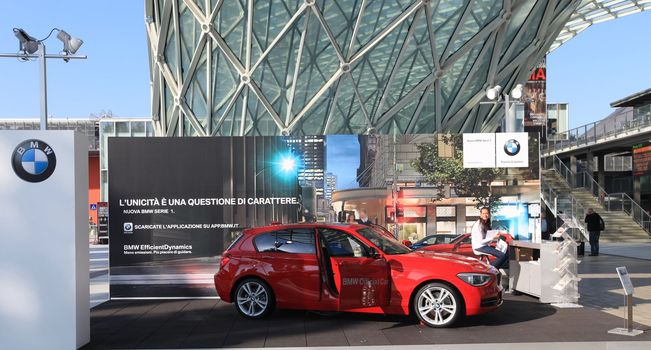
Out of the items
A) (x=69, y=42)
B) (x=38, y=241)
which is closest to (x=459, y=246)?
(x=38, y=241)

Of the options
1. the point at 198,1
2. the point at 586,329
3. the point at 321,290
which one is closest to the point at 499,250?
the point at 586,329

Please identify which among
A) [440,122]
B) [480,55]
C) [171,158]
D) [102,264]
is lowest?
[102,264]

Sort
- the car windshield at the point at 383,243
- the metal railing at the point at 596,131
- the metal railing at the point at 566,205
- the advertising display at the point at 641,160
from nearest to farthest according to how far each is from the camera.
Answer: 1. the car windshield at the point at 383,243
2. the metal railing at the point at 566,205
3. the metal railing at the point at 596,131
4. the advertising display at the point at 641,160

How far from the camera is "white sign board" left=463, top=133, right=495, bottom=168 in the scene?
13.0 meters

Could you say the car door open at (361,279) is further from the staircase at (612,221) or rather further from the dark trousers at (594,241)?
the staircase at (612,221)

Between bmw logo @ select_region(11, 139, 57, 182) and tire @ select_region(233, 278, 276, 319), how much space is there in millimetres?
3405

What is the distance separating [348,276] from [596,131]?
3860cm

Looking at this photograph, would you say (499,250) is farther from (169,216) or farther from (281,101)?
(281,101)

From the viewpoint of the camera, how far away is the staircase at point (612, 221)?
32.8 meters

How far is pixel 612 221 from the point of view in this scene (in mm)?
34938

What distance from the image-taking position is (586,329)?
341 inches

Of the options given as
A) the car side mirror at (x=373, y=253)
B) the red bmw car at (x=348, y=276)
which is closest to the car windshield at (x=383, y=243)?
the red bmw car at (x=348, y=276)

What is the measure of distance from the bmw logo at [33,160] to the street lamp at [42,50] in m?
11.1

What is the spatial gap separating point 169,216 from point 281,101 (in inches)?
667
